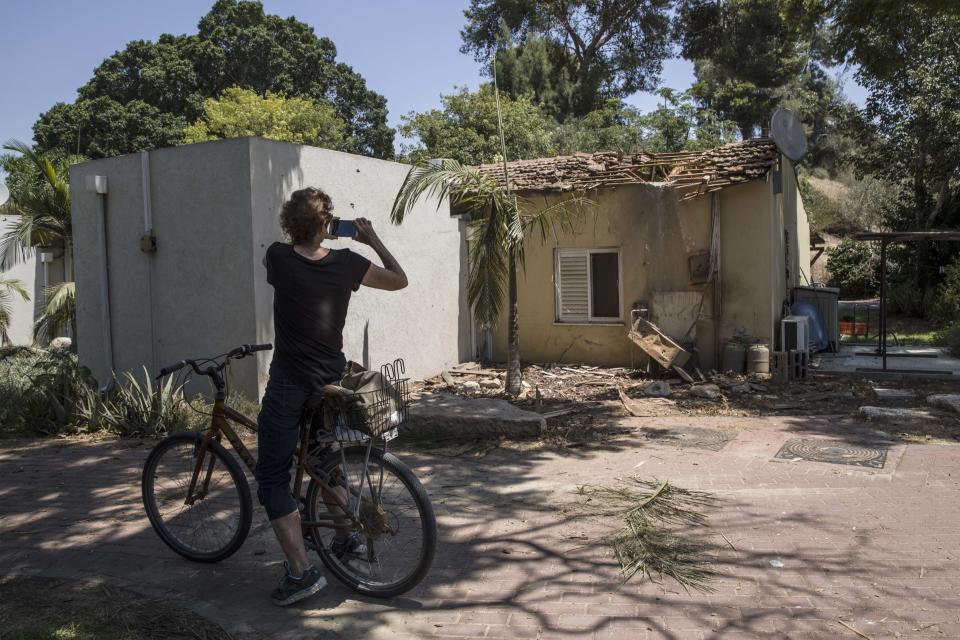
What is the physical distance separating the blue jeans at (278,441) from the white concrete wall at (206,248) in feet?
16.8

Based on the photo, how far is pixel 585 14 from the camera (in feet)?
113

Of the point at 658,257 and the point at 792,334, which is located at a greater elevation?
the point at 658,257

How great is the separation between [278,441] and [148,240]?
21.0 ft

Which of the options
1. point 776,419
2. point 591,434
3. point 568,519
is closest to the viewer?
point 568,519

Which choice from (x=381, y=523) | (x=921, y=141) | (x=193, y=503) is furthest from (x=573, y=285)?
(x=921, y=141)

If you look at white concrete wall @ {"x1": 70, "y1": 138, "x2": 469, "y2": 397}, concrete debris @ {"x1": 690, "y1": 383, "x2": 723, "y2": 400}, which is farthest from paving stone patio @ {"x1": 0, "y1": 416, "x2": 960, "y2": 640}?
concrete debris @ {"x1": 690, "y1": 383, "x2": 723, "y2": 400}

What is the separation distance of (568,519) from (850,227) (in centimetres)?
2934

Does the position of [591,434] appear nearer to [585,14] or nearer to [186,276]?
[186,276]

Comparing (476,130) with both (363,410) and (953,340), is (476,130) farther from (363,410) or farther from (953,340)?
(363,410)

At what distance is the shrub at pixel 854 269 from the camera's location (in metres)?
23.6

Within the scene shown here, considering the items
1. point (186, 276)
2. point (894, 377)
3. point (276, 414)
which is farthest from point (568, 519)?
point (894, 377)

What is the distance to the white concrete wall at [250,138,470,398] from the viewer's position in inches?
348

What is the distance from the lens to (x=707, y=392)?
33.6ft

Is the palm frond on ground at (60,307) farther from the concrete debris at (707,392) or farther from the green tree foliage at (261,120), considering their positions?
the green tree foliage at (261,120)
